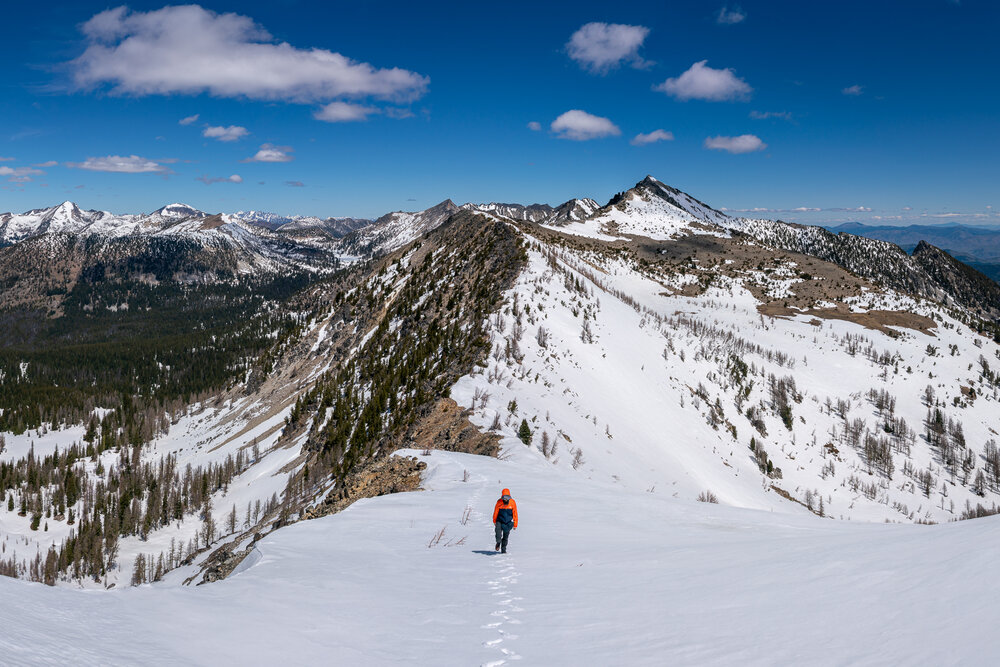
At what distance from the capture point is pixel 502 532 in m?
10.6

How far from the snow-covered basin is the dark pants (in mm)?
330

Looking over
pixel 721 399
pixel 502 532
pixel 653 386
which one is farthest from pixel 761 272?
pixel 502 532

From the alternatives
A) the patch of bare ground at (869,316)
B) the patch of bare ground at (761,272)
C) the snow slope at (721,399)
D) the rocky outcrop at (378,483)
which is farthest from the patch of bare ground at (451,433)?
the patch of bare ground at (869,316)

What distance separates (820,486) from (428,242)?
57893 millimetres

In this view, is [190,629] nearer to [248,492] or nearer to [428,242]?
[248,492]

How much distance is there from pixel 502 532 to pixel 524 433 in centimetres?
968

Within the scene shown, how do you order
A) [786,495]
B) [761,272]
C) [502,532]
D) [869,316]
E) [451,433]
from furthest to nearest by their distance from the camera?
[761,272]
[869,316]
[786,495]
[451,433]
[502,532]

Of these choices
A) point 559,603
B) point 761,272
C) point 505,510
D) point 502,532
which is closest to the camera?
point 559,603

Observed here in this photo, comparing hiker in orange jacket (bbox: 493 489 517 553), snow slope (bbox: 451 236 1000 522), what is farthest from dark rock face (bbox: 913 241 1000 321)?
hiker in orange jacket (bbox: 493 489 517 553)

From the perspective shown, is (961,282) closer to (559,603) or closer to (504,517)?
(504,517)

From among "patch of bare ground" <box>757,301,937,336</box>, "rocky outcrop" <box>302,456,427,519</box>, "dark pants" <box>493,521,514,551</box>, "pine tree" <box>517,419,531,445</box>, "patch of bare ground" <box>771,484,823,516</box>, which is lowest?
"patch of bare ground" <box>771,484,823,516</box>

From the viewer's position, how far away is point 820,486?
2538 cm

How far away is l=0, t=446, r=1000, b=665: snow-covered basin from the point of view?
187 inches

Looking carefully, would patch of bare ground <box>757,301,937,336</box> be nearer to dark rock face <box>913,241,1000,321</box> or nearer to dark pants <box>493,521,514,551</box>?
dark pants <box>493,521,514,551</box>
